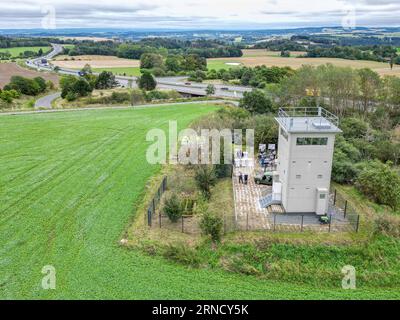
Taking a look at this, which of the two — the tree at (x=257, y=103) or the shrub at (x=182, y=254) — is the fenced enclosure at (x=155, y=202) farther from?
the tree at (x=257, y=103)

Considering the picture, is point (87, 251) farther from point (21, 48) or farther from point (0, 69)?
point (21, 48)

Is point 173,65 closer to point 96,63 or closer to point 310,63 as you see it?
point 96,63

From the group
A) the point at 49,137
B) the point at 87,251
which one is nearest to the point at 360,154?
the point at 87,251

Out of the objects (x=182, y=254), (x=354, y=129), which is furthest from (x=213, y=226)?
(x=354, y=129)

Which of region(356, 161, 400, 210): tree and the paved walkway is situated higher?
region(356, 161, 400, 210): tree

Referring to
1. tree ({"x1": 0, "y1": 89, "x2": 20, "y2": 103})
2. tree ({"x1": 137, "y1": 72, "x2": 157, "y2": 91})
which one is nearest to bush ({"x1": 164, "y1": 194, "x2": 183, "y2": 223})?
tree ({"x1": 0, "y1": 89, "x2": 20, "y2": 103})

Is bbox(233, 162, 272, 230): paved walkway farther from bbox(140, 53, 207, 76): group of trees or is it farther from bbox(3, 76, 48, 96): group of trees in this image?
bbox(140, 53, 207, 76): group of trees

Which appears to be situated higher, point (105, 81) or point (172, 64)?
point (172, 64)
